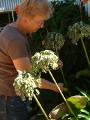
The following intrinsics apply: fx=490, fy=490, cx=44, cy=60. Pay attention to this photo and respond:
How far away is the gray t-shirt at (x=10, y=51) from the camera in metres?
4.09

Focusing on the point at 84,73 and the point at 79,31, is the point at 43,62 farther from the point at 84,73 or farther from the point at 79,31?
the point at 84,73

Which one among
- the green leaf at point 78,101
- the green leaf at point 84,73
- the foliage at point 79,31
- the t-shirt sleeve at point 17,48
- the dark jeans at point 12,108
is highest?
the t-shirt sleeve at point 17,48

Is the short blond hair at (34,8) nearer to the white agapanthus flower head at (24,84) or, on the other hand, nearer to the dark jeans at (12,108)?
the white agapanthus flower head at (24,84)

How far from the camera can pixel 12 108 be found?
4.43m

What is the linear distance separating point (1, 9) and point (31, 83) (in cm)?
744

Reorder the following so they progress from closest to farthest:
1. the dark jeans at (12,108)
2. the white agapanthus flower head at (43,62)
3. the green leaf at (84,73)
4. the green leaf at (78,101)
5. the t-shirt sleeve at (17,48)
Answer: the t-shirt sleeve at (17,48) < the white agapanthus flower head at (43,62) < the dark jeans at (12,108) < the green leaf at (78,101) < the green leaf at (84,73)

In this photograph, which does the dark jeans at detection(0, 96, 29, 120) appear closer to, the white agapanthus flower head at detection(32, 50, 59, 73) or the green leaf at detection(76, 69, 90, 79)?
the white agapanthus flower head at detection(32, 50, 59, 73)

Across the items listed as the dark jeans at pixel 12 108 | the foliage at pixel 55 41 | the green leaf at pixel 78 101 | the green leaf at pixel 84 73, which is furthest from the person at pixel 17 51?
the green leaf at pixel 84 73

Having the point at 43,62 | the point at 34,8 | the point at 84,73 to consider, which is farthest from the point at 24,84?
the point at 84,73

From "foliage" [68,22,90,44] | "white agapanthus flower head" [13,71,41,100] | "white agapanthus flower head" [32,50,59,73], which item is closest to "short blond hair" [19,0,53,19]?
"white agapanthus flower head" [32,50,59,73]

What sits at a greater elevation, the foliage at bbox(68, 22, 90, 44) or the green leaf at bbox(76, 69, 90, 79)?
the foliage at bbox(68, 22, 90, 44)

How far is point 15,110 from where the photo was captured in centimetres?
444

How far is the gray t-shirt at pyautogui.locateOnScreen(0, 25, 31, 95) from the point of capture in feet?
13.4

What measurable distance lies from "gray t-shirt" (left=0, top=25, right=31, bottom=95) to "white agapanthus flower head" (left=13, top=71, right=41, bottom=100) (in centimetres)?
17
